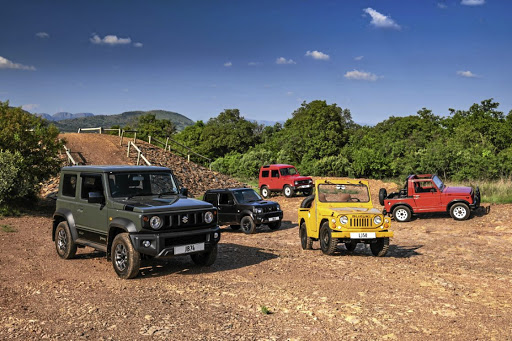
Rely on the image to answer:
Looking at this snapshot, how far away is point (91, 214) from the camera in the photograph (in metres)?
9.19

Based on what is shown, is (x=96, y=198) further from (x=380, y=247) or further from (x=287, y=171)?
(x=287, y=171)

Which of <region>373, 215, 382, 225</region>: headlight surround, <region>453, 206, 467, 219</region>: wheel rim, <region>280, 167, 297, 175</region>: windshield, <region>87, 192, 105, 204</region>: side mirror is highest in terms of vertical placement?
<region>280, 167, 297, 175</region>: windshield

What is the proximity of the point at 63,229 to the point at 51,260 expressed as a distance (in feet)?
2.62

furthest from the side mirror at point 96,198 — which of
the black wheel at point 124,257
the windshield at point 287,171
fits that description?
the windshield at point 287,171

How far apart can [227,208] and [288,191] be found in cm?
1041

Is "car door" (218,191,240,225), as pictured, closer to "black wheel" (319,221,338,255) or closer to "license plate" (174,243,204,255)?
"black wheel" (319,221,338,255)

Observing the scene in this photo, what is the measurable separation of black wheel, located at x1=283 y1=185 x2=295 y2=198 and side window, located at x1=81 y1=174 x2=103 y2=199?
18144 millimetres

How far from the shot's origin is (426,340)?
18.0 feet

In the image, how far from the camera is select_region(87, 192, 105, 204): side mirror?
858 cm

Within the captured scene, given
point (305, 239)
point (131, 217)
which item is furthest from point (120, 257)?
point (305, 239)

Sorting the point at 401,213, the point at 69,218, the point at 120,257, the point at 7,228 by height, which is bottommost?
the point at 7,228

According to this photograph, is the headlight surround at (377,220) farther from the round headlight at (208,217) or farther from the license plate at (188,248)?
the license plate at (188,248)

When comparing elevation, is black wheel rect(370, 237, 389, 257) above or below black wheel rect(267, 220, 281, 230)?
above

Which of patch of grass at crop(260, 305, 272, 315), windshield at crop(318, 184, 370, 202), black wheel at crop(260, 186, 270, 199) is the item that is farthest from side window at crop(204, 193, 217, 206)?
patch of grass at crop(260, 305, 272, 315)
